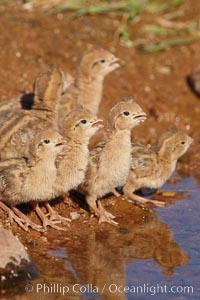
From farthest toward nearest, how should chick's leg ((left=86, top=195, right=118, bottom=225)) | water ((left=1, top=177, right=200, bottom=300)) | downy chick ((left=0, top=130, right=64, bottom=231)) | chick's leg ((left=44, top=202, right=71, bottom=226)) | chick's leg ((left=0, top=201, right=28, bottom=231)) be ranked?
chick's leg ((left=86, top=195, right=118, bottom=225)) → chick's leg ((left=44, top=202, right=71, bottom=226)) → chick's leg ((left=0, top=201, right=28, bottom=231)) → downy chick ((left=0, top=130, right=64, bottom=231)) → water ((left=1, top=177, right=200, bottom=300))

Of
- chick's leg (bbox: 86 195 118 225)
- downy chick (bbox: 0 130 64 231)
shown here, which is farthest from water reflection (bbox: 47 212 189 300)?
downy chick (bbox: 0 130 64 231)

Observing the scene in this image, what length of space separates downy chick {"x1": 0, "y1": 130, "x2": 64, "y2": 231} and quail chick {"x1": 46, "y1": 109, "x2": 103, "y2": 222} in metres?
0.21

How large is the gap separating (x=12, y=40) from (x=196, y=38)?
11.4ft

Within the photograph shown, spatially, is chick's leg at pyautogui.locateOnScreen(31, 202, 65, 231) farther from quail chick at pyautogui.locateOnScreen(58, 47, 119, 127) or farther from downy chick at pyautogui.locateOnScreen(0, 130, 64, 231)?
quail chick at pyautogui.locateOnScreen(58, 47, 119, 127)

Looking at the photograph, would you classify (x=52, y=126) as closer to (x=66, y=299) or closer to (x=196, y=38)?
(x=66, y=299)

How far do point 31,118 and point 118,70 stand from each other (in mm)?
4329

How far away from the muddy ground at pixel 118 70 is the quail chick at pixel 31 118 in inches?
64.6

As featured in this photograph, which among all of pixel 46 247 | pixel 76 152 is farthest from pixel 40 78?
pixel 46 247

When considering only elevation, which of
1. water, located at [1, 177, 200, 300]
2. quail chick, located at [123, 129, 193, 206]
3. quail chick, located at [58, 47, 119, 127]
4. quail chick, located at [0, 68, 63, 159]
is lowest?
water, located at [1, 177, 200, 300]

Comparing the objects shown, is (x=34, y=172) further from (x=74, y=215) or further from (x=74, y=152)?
(x=74, y=215)

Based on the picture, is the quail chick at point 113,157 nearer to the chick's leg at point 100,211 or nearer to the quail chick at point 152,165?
the chick's leg at point 100,211

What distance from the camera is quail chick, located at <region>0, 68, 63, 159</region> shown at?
9.76 meters

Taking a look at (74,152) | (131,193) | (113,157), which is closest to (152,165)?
(131,193)

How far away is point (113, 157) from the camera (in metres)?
9.51
